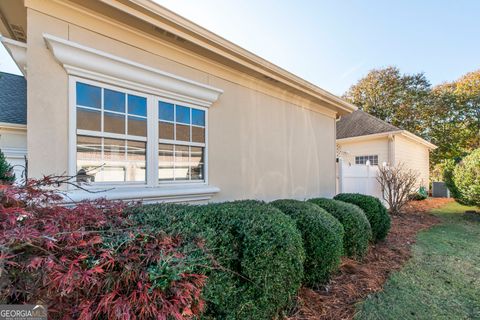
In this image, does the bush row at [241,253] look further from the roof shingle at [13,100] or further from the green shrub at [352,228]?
the roof shingle at [13,100]

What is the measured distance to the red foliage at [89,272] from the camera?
1396 mm

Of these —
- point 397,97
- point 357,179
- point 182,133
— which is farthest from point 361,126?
point 182,133

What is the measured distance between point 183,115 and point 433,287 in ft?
16.9

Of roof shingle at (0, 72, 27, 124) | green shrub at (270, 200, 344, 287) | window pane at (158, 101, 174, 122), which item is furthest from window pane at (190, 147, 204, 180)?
roof shingle at (0, 72, 27, 124)

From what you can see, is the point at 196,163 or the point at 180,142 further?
the point at 196,163

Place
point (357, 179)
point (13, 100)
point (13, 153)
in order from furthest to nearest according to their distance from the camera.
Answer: point (357, 179)
point (13, 100)
point (13, 153)

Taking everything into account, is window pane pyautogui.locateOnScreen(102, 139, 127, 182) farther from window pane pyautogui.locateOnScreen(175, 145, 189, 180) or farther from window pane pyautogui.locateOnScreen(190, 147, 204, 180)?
window pane pyautogui.locateOnScreen(190, 147, 204, 180)

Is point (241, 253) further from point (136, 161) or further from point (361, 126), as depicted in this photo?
point (361, 126)

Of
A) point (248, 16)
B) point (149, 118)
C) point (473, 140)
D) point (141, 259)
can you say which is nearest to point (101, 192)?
point (149, 118)

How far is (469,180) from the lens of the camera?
29.1 ft

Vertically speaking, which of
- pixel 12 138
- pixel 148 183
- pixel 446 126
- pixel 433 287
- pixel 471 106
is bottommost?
pixel 433 287

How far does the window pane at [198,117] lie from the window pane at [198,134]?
0.34 feet

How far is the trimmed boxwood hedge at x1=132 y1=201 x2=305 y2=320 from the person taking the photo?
2170mm

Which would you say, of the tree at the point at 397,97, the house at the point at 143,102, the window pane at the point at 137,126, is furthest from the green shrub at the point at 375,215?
the tree at the point at 397,97
